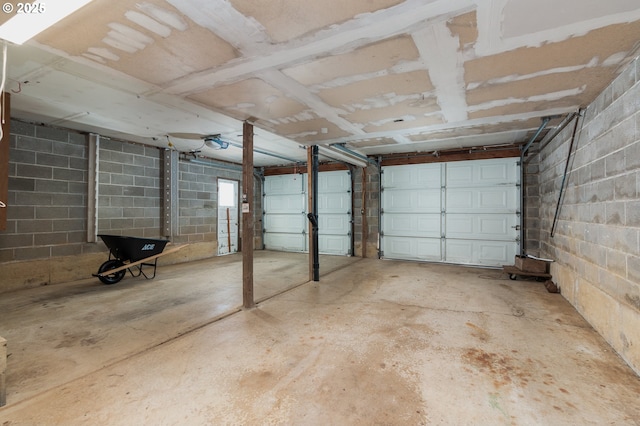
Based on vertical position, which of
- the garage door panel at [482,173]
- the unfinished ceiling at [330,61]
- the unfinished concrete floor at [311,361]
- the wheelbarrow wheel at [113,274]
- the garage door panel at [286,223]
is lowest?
the unfinished concrete floor at [311,361]

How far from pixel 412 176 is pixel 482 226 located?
180cm

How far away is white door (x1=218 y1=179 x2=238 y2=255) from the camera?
25.3ft

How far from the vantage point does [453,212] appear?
6066 mm

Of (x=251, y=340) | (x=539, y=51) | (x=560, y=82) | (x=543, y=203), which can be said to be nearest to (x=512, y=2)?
(x=539, y=51)

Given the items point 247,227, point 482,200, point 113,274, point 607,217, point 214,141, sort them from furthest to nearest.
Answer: point 482,200
point 214,141
point 113,274
point 247,227
point 607,217

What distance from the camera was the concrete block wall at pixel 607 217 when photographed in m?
2.20

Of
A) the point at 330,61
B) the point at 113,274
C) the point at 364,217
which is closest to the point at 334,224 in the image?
the point at 364,217

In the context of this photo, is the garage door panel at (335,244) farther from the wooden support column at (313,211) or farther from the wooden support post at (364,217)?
the wooden support column at (313,211)

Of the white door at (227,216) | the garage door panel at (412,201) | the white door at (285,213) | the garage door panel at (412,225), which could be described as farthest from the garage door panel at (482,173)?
the white door at (227,216)

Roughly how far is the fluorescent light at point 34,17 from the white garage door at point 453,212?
5.99 meters

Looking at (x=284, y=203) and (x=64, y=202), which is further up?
(x=284, y=203)

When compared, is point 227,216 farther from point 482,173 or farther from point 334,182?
point 482,173

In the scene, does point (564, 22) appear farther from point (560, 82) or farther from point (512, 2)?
point (560, 82)

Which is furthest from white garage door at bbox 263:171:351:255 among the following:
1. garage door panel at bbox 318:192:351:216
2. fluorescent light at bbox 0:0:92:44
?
fluorescent light at bbox 0:0:92:44
